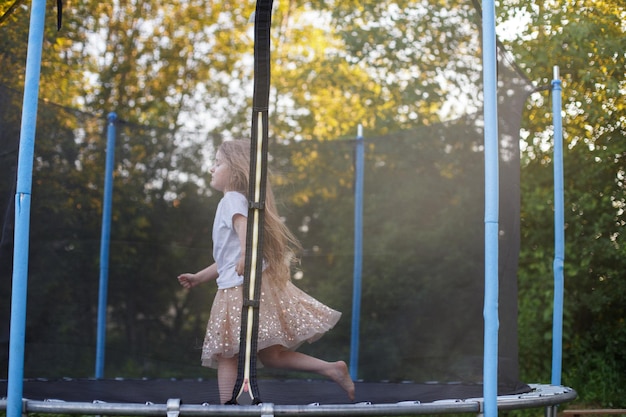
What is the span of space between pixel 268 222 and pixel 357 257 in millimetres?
1472

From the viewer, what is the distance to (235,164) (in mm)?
2275

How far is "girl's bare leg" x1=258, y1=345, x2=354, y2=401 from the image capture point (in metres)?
2.13

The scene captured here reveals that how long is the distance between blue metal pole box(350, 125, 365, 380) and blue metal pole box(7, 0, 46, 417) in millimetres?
A: 2028

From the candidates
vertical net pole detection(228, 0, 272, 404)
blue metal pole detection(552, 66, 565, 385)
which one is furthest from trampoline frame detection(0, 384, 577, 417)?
blue metal pole detection(552, 66, 565, 385)

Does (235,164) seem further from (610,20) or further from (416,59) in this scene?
(416,59)

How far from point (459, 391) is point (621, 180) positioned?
1796 mm

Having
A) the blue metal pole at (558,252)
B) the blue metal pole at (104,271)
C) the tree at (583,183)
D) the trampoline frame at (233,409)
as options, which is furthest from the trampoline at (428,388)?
the tree at (583,183)

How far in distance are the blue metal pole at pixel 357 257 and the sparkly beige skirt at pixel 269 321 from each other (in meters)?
1.32

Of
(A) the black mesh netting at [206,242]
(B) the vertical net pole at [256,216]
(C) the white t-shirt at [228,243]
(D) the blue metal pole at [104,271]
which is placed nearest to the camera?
(B) the vertical net pole at [256,216]

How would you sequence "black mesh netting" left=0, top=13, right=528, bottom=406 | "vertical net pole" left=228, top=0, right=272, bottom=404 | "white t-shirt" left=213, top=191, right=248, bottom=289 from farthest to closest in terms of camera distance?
"black mesh netting" left=0, top=13, right=528, bottom=406 < "white t-shirt" left=213, top=191, right=248, bottom=289 < "vertical net pole" left=228, top=0, right=272, bottom=404

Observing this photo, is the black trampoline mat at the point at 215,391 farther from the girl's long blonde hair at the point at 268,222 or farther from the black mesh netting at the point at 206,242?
the girl's long blonde hair at the point at 268,222

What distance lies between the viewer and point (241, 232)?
2.10m

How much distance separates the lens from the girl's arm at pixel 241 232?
2.04m

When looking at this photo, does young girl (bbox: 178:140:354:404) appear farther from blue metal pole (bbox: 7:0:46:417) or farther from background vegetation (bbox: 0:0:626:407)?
background vegetation (bbox: 0:0:626:407)
